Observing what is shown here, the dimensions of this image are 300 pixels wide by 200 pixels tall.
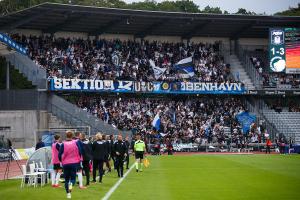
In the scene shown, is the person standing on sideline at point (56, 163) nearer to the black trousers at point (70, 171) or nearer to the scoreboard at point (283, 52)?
the black trousers at point (70, 171)

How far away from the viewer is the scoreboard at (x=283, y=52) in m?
57.5

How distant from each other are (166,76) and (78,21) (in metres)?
10.4

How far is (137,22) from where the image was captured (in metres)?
60.3

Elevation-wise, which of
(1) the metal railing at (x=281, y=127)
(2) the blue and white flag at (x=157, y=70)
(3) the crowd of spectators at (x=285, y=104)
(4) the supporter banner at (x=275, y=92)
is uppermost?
(2) the blue and white flag at (x=157, y=70)

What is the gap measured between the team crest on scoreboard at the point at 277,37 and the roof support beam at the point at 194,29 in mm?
7126

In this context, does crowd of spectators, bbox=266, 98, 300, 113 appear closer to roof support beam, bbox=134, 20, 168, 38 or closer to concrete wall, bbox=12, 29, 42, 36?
roof support beam, bbox=134, 20, 168, 38

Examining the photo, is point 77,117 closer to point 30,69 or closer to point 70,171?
point 30,69

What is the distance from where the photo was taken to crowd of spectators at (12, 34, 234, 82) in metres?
55.8

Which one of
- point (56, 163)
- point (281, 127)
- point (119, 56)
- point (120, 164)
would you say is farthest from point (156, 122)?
point (56, 163)

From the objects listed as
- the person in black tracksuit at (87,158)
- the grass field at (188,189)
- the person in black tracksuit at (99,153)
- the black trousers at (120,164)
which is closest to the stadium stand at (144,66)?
the black trousers at (120,164)

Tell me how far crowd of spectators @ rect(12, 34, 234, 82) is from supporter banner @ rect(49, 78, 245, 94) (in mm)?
1440

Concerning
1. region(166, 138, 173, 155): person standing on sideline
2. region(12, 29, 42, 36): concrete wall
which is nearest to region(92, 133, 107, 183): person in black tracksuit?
region(166, 138, 173, 155): person standing on sideline

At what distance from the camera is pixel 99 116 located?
53719mm

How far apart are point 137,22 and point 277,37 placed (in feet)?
45.9
